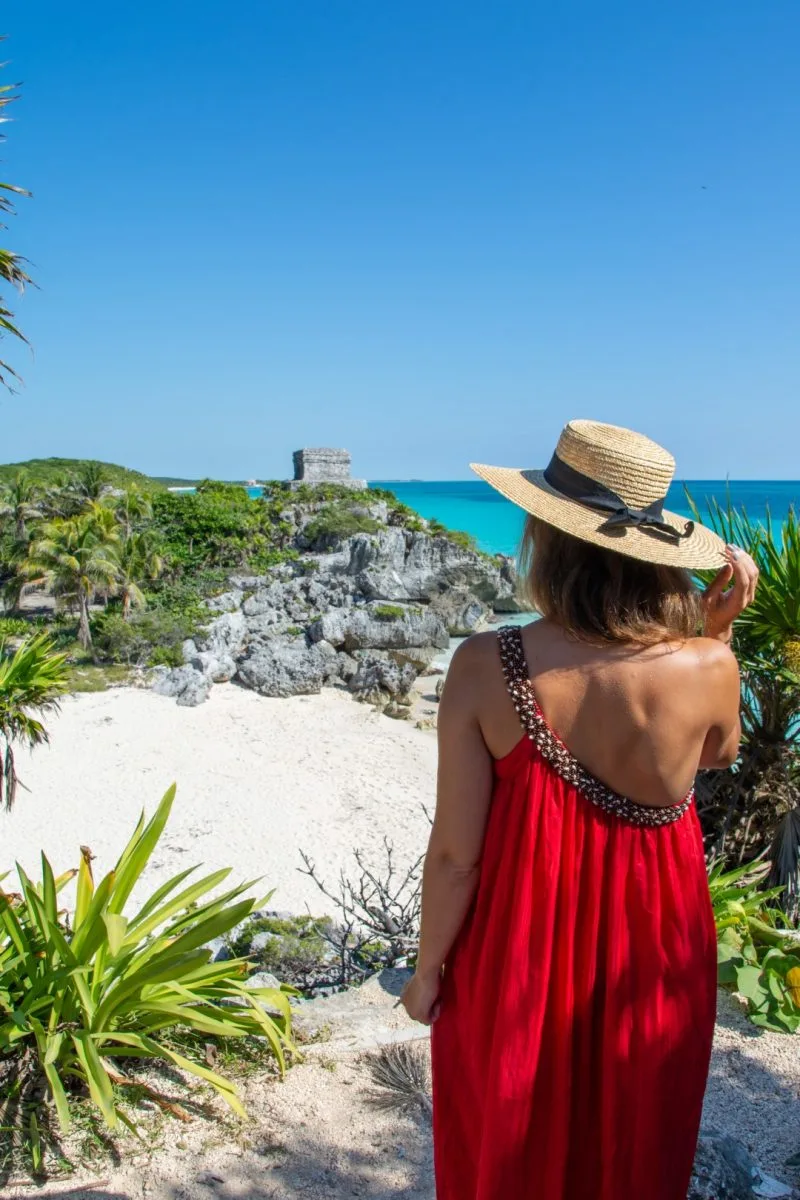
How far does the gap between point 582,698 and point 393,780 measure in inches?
524

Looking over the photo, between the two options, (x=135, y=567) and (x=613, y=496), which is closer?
(x=613, y=496)

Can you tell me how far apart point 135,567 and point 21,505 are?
6.70 m

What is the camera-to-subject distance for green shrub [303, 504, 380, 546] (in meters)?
29.8

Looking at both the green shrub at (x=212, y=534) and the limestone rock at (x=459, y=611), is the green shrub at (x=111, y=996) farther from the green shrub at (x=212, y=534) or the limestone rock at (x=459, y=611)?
the green shrub at (x=212, y=534)

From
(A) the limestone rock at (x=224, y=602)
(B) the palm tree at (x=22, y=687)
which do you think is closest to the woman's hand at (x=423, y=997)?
(B) the palm tree at (x=22, y=687)

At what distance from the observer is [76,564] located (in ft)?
69.4

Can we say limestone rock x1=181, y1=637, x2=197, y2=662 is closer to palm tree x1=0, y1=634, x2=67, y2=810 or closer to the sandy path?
the sandy path

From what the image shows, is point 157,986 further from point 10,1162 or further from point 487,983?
point 487,983

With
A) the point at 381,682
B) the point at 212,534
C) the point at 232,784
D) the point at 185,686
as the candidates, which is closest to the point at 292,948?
the point at 232,784

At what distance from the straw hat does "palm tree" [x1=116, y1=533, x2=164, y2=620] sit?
22352 millimetres

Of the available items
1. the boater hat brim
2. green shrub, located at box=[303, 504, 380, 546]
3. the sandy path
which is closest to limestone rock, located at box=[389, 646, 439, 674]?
the sandy path

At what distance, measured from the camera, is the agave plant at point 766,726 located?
12.5 feet

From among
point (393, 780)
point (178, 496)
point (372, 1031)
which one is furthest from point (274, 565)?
point (372, 1031)

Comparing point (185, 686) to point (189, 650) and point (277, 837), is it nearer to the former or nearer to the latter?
point (189, 650)
